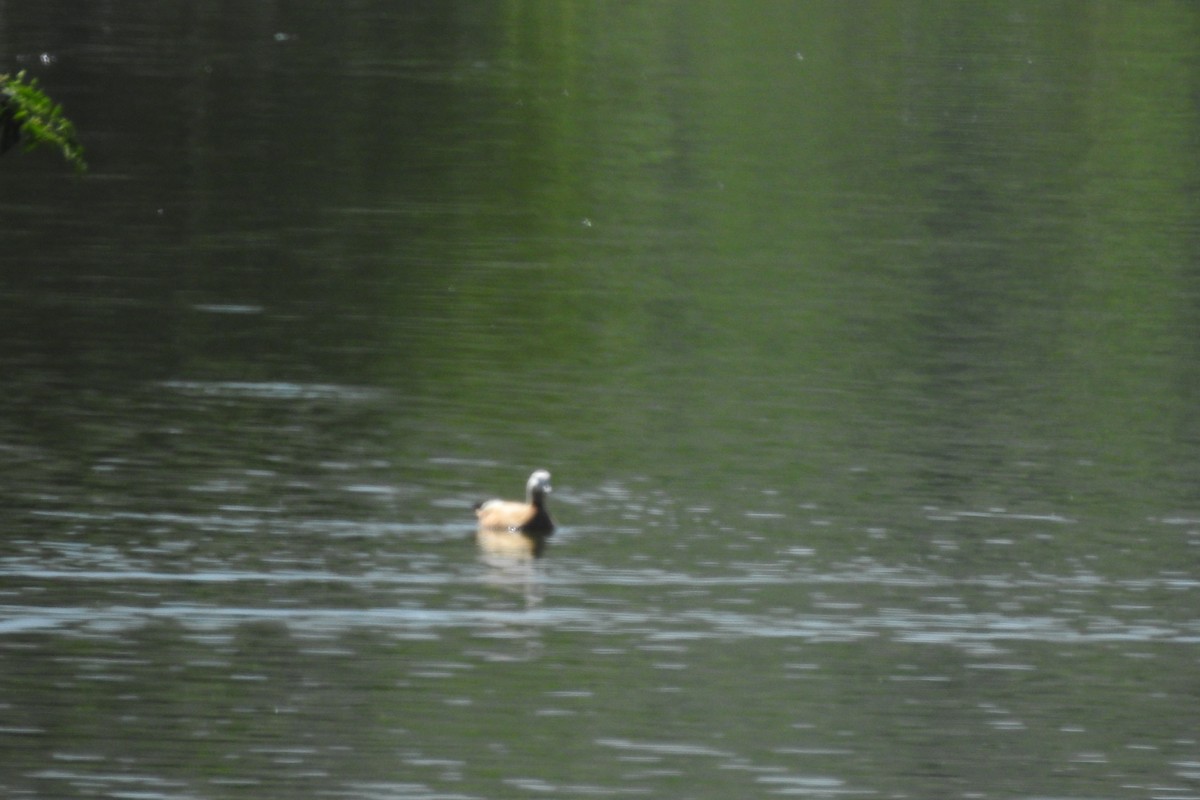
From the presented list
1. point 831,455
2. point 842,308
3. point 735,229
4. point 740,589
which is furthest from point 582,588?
point 735,229

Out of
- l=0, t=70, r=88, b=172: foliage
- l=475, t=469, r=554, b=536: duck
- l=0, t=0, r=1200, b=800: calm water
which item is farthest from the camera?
l=475, t=469, r=554, b=536: duck

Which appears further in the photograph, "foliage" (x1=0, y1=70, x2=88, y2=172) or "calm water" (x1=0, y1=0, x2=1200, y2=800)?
"calm water" (x1=0, y1=0, x2=1200, y2=800)

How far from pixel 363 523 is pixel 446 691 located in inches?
194

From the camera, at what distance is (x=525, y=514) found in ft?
78.0

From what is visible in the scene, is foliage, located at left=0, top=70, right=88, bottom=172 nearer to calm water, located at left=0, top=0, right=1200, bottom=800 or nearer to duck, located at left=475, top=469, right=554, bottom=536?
calm water, located at left=0, top=0, right=1200, bottom=800

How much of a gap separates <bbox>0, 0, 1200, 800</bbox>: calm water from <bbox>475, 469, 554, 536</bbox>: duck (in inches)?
13.3

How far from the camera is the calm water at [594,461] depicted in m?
18.9

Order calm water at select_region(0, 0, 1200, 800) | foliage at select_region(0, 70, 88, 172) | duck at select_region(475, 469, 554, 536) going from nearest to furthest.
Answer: foliage at select_region(0, 70, 88, 172) < calm water at select_region(0, 0, 1200, 800) < duck at select_region(475, 469, 554, 536)

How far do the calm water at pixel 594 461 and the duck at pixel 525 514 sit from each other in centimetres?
34

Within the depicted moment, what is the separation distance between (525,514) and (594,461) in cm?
366

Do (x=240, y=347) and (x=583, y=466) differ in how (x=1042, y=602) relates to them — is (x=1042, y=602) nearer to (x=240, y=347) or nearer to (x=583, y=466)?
(x=583, y=466)

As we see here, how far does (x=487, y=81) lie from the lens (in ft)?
235

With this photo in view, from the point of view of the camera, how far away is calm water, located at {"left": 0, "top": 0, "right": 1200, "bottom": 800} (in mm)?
18938

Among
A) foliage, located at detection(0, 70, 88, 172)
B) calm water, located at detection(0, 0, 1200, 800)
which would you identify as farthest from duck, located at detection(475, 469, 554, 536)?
foliage, located at detection(0, 70, 88, 172)
